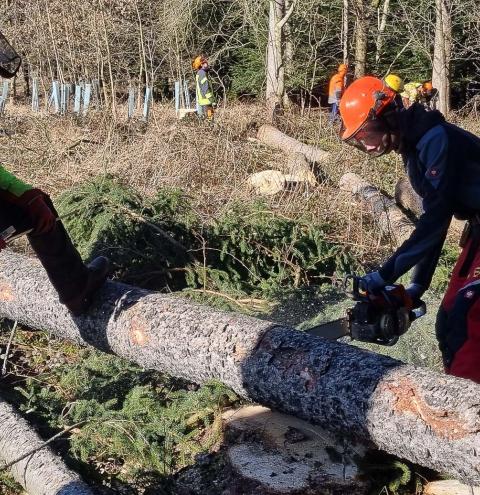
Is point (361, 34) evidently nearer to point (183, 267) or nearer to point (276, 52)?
point (276, 52)

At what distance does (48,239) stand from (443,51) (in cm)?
→ 1175

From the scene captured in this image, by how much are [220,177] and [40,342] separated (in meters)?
3.74

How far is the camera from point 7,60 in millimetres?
3387

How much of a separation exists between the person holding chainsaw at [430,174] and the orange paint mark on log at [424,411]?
0.48 metres

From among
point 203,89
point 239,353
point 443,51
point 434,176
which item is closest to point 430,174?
point 434,176

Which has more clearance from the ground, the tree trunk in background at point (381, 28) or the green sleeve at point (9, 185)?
the tree trunk in background at point (381, 28)


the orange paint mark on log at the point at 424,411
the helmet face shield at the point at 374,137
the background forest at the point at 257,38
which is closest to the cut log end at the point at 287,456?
the orange paint mark on log at the point at 424,411

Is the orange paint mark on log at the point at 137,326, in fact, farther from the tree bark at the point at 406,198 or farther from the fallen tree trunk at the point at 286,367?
the tree bark at the point at 406,198

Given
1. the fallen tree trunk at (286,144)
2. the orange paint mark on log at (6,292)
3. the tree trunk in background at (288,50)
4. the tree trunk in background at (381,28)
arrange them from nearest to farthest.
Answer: the orange paint mark on log at (6,292)
the fallen tree trunk at (286,144)
the tree trunk in background at (288,50)
the tree trunk in background at (381,28)

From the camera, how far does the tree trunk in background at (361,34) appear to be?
16.3m

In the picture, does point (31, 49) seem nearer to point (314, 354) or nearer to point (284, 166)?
point (284, 166)

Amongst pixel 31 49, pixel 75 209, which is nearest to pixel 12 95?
pixel 31 49

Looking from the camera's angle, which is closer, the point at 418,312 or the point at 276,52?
the point at 418,312

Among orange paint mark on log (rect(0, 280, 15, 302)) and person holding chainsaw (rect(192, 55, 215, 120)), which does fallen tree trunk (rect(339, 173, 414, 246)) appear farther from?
person holding chainsaw (rect(192, 55, 215, 120))
